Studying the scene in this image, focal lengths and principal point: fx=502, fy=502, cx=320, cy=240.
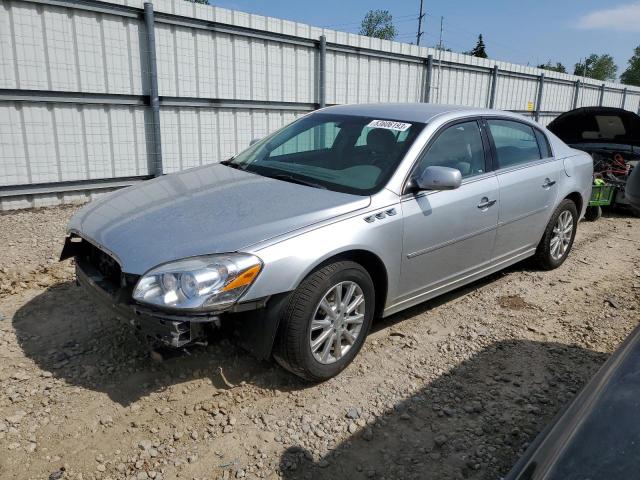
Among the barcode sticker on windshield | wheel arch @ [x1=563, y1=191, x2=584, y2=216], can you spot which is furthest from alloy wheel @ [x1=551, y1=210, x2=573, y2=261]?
the barcode sticker on windshield

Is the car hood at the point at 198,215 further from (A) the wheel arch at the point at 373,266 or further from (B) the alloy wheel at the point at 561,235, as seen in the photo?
(B) the alloy wheel at the point at 561,235

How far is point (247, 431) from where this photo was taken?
8.68 ft

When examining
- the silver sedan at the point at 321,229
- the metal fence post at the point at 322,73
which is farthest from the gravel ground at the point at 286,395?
the metal fence post at the point at 322,73

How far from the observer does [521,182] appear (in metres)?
4.24

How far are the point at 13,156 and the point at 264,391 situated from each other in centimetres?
491

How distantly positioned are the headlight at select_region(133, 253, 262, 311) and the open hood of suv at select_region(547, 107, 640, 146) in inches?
286

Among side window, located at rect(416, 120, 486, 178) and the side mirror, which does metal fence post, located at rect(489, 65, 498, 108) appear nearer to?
side window, located at rect(416, 120, 486, 178)

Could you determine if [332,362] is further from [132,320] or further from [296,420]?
[132,320]

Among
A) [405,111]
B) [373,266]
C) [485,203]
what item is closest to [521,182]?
[485,203]

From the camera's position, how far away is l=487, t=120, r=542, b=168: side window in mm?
4195

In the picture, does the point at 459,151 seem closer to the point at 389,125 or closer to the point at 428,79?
the point at 389,125

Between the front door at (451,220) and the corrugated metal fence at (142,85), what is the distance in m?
4.61

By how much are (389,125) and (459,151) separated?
1.93 ft

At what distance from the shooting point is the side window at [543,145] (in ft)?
15.5
